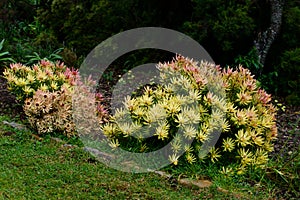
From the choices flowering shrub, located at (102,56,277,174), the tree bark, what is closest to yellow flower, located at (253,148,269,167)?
flowering shrub, located at (102,56,277,174)

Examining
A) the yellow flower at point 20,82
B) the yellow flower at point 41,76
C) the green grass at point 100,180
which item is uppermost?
the yellow flower at point 41,76

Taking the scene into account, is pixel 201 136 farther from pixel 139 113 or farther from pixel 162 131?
pixel 139 113

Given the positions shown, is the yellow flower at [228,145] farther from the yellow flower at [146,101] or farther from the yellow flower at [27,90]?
the yellow flower at [27,90]

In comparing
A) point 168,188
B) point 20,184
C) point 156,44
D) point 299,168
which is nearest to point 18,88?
point 20,184

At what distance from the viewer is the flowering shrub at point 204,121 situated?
3934 millimetres

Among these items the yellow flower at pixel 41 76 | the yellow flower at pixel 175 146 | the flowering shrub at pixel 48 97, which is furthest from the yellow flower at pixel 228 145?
the yellow flower at pixel 41 76

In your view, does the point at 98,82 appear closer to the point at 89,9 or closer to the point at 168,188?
the point at 89,9

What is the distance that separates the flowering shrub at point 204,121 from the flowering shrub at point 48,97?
0.58 meters

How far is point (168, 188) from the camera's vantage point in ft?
12.0

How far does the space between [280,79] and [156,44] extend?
6.19ft

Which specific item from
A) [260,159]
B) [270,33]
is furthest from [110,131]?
[270,33]

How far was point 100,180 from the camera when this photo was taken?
368 cm

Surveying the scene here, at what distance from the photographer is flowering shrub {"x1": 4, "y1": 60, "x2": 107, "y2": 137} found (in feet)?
→ 14.8

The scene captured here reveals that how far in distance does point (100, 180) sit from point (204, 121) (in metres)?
1.07
